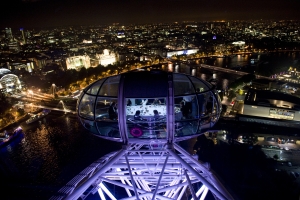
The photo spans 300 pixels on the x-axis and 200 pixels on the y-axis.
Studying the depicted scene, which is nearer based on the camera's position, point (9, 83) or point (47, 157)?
point (47, 157)

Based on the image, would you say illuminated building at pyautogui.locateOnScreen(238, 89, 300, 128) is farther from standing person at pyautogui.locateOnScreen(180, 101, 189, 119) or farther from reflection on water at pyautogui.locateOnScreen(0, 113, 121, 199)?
standing person at pyautogui.locateOnScreen(180, 101, 189, 119)

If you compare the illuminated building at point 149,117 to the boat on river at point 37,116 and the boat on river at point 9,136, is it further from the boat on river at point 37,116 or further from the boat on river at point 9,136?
the boat on river at point 37,116

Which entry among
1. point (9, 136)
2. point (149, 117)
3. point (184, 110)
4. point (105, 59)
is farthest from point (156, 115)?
point (105, 59)

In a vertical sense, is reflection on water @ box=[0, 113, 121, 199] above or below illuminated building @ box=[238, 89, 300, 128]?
below

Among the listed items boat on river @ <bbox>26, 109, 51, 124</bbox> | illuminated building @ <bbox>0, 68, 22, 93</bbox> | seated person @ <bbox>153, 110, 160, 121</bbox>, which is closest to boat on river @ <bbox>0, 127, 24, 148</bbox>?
boat on river @ <bbox>26, 109, 51, 124</bbox>

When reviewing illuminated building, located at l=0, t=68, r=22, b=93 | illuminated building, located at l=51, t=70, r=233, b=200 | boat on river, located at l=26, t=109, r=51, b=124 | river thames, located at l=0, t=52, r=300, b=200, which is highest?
illuminated building, located at l=51, t=70, r=233, b=200

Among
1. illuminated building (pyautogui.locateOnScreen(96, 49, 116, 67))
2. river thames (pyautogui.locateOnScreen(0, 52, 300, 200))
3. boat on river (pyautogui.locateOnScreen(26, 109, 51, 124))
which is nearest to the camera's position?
river thames (pyautogui.locateOnScreen(0, 52, 300, 200))

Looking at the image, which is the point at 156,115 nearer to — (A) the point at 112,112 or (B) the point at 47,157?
(A) the point at 112,112
